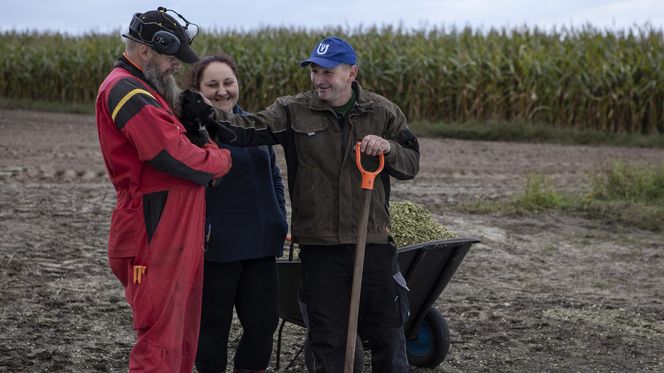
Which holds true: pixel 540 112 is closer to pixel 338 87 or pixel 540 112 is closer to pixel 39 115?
pixel 39 115

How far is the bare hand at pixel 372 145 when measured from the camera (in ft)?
13.6

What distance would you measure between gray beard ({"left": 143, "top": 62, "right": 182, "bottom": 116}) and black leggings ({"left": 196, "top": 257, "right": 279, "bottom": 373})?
31.2 inches

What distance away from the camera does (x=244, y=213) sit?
450cm

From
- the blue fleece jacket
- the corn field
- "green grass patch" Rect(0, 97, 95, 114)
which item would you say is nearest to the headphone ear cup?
the blue fleece jacket

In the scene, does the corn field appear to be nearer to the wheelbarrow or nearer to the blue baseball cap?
the wheelbarrow

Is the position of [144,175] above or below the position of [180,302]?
above

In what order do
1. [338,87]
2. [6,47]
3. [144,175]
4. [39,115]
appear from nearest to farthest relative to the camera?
[144,175] < [338,87] < [39,115] < [6,47]

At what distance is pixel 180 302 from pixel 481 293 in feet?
12.9

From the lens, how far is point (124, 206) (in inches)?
154

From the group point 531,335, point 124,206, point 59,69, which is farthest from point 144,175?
point 59,69

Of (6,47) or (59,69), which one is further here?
(6,47)

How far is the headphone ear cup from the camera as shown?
3885mm

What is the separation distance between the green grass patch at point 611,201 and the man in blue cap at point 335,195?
21.2 feet

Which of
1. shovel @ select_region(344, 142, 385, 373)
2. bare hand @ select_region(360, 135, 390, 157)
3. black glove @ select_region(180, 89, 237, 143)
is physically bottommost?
shovel @ select_region(344, 142, 385, 373)
